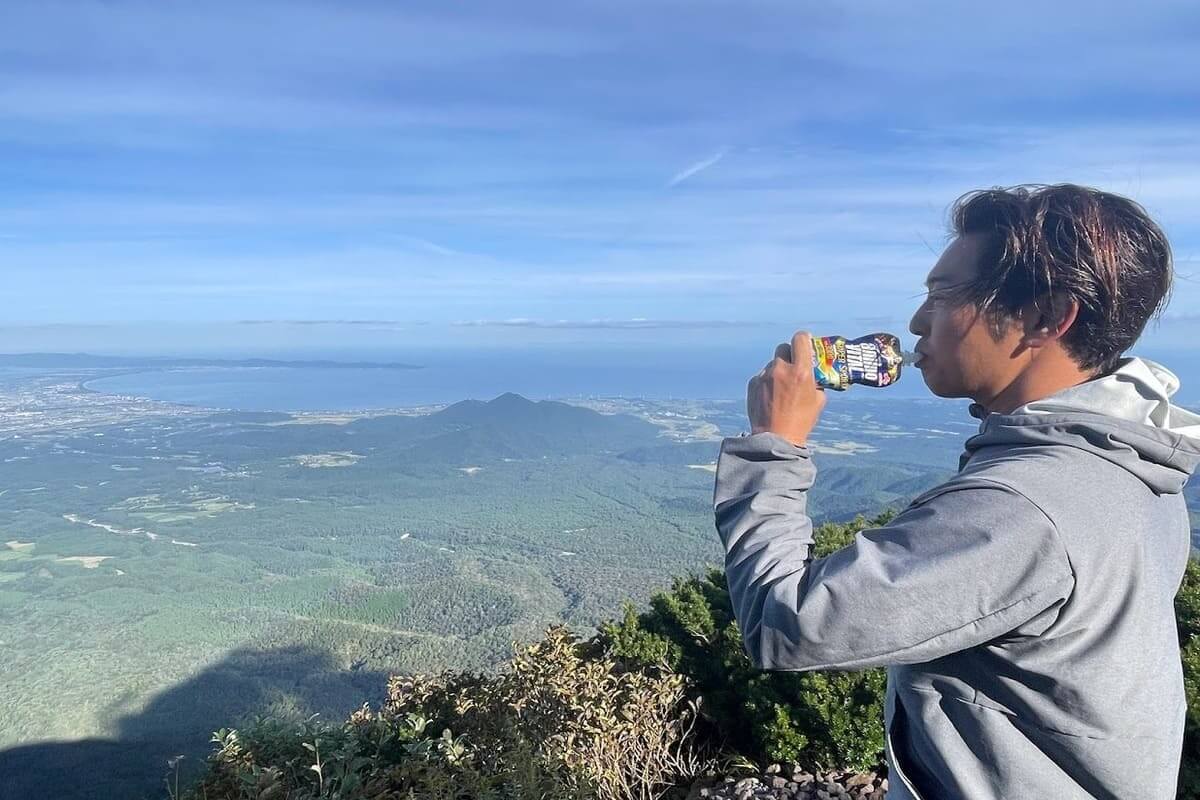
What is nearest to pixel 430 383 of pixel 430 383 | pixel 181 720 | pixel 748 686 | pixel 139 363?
pixel 430 383

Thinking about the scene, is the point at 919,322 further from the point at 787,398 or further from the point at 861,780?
the point at 861,780

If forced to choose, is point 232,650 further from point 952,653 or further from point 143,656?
→ point 952,653

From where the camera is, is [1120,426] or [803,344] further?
[803,344]

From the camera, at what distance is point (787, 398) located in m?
1.27

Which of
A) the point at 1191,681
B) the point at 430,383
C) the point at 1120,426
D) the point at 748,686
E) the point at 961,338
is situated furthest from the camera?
the point at 430,383

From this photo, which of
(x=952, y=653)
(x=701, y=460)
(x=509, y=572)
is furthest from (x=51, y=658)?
(x=701, y=460)

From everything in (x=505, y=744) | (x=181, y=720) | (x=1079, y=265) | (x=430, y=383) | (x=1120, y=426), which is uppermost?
(x=1079, y=265)

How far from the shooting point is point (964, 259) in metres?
1.25

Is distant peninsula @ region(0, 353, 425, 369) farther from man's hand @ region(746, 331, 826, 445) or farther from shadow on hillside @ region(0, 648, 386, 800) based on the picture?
man's hand @ region(746, 331, 826, 445)

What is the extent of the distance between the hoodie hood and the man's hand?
0.24m

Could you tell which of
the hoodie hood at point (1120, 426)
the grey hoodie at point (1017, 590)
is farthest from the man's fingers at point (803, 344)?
the hoodie hood at point (1120, 426)

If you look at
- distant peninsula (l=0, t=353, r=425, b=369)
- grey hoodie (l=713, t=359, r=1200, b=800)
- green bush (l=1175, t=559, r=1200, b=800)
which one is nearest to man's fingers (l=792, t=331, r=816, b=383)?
grey hoodie (l=713, t=359, r=1200, b=800)

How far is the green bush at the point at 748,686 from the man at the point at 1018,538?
238cm

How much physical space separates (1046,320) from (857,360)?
311 mm
